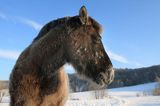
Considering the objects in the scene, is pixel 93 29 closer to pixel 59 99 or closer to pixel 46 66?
pixel 46 66

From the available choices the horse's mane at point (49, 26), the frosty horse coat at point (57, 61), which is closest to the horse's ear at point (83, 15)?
the frosty horse coat at point (57, 61)

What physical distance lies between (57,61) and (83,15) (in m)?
0.74

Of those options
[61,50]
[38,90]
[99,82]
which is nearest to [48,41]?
[61,50]

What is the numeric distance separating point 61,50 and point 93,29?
531 mm

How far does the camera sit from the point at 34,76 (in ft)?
16.0

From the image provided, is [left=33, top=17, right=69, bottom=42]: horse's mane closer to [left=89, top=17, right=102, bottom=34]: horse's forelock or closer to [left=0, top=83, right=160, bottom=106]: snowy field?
[left=89, top=17, right=102, bottom=34]: horse's forelock

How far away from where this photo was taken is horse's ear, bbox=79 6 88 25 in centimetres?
449

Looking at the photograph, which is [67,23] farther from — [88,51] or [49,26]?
[88,51]

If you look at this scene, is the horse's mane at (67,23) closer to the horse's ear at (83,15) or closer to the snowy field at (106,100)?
the horse's ear at (83,15)

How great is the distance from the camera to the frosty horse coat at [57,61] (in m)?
4.48

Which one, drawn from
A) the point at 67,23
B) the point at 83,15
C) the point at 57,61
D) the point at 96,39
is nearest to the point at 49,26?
the point at 67,23

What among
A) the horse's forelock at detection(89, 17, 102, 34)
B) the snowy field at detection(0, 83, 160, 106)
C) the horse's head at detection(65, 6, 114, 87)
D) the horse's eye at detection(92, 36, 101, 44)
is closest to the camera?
the horse's head at detection(65, 6, 114, 87)

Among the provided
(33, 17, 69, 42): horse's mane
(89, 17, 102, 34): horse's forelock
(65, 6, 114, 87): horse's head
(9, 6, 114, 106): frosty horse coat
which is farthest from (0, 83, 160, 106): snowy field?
(89, 17, 102, 34): horse's forelock

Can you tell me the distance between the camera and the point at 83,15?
14.9ft
